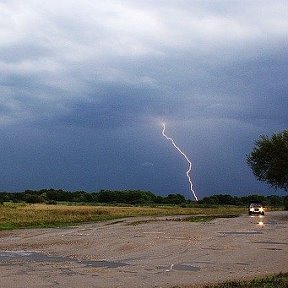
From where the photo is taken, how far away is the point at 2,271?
17406 millimetres

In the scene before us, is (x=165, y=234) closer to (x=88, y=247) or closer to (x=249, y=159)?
(x=88, y=247)

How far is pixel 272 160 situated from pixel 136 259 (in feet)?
174

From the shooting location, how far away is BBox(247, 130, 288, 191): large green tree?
7006cm

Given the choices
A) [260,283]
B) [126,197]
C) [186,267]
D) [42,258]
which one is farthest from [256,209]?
[126,197]

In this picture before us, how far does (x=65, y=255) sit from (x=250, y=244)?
29.7ft

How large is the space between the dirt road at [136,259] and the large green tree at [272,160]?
39.2 m

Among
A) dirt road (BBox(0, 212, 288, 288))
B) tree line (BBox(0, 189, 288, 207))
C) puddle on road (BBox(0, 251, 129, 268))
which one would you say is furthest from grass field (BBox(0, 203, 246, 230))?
tree line (BBox(0, 189, 288, 207))

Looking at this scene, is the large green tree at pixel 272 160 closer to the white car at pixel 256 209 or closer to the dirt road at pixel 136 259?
the white car at pixel 256 209

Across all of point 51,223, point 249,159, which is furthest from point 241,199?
point 51,223

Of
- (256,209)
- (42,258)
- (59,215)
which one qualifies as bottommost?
(42,258)

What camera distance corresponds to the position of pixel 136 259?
2075cm

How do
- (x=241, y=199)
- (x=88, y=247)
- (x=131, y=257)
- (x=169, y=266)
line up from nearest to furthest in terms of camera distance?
(x=169, y=266) → (x=131, y=257) → (x=88, y=247) → (x=241, y=199)

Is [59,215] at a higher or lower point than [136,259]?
higher

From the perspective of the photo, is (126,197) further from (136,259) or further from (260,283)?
(260,283)
